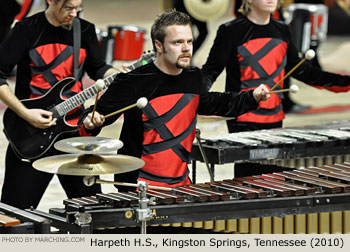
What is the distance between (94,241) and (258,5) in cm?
251

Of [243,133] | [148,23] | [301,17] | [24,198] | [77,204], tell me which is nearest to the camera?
[77,204]

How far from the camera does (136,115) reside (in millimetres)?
5336

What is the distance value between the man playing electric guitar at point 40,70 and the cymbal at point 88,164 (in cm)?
110

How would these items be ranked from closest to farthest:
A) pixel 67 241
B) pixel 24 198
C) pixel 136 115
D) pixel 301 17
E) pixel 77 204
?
1. pixel 67 241
2. pixel 77 204
3. pixel 136 115
4. pixel 24 198
5. pixel 301 17

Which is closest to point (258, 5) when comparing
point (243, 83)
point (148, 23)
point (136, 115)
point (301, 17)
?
point (243, 83)

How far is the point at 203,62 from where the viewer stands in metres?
14.4

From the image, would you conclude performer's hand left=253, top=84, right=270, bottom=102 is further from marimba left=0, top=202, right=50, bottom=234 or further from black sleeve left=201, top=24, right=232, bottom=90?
marimba left=0, top=202, right=50, bottom=234

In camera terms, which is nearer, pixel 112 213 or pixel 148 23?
pixel 112 213

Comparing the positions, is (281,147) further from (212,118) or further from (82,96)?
(82,96)

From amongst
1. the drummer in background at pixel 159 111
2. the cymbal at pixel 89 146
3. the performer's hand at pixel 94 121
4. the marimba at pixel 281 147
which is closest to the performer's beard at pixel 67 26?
the drummer in background at pixel 159 111

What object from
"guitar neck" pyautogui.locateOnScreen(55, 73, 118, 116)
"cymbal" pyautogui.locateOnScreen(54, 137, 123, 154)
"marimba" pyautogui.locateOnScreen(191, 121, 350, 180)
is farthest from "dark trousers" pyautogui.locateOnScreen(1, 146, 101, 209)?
"cymbal" pyautogui.locateOnScreen(54, 137, 123, 154)

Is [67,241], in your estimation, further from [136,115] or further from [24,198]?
[24,198]

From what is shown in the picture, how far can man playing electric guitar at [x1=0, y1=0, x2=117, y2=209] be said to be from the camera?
5.88 meters

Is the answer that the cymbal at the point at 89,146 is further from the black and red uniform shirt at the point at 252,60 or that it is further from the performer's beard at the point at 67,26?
the black and red uniform shirt at the point at 252,60
